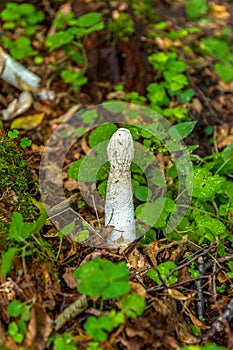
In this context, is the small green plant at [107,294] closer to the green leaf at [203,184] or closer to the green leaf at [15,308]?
the green leaf at [15,308]

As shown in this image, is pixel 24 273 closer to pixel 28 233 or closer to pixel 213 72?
pixel 28 233

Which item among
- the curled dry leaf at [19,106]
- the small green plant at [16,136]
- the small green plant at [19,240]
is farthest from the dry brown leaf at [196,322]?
the curled dry leaf at [19,106]

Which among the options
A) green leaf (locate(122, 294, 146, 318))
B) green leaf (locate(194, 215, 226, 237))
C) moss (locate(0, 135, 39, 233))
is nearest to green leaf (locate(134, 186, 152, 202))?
green leaf (locate(194, 215, 226, 237))

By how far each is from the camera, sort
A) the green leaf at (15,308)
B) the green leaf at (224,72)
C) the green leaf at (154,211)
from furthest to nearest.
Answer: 1. the green leaf at (224,72)
2. the green leaf at (154,211)
3. the green leaf at (15,308)

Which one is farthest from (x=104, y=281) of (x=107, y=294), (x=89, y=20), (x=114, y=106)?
(x=89, y=20)

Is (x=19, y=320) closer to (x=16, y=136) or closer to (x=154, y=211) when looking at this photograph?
(x=154, y=211)

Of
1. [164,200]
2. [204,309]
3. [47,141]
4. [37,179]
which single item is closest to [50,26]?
[47,141]
